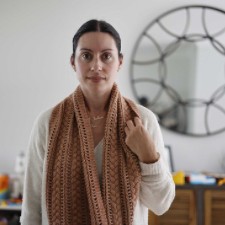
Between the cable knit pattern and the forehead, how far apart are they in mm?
241

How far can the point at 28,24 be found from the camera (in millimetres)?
2400

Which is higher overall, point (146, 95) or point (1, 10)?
point (1, 10)

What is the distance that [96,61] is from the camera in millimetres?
916

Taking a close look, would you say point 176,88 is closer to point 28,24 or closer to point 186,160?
point 186,160

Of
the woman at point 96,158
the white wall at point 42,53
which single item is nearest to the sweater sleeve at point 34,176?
the woman at point 96,158

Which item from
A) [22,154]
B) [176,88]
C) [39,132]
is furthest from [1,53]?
[39,132]

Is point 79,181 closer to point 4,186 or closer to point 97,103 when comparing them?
point 97,103

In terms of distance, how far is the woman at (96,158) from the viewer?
904mm

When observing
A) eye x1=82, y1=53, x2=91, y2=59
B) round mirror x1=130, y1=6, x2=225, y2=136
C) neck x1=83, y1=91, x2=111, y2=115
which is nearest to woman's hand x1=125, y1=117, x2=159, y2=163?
neck x1=83, y1=91, x2=111, y2=115

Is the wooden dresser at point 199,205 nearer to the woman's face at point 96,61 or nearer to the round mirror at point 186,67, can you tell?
the round mirror at point 186,67

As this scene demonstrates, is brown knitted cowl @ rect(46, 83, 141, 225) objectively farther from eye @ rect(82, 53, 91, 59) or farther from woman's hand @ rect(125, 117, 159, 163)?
eye @ rect(82, 53, 91, 59)

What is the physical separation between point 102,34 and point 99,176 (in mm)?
467

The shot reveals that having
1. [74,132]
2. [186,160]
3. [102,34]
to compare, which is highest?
[102,34]

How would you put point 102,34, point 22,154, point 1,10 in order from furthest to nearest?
point 1,10
point 22,154
point 102,34
